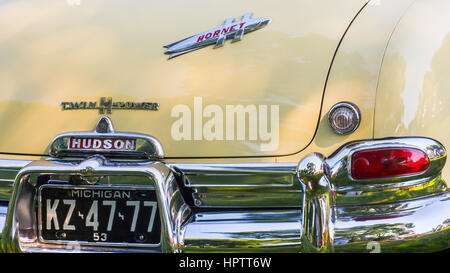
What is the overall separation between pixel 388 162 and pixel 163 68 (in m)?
0.99

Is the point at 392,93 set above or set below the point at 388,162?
above

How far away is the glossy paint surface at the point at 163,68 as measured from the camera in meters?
2.03

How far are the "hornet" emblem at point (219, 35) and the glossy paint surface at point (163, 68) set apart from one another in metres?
0.03

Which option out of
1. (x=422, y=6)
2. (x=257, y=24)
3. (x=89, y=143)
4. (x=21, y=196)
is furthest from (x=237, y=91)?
(x=21, y=196)

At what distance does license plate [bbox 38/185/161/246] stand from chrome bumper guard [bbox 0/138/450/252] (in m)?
0.05

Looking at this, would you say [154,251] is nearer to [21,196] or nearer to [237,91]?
[21,196]

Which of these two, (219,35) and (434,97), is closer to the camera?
(434,97)

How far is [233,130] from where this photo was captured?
80.2 inches

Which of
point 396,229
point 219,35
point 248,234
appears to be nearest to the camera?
point 396,229

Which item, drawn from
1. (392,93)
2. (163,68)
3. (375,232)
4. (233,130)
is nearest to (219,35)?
(163,68)

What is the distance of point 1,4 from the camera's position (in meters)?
2.43

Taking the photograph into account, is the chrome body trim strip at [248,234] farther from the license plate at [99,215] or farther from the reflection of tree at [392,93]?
the reflection of tree at [392,93]

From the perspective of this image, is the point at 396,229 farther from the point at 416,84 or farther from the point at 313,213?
the point at 416,84

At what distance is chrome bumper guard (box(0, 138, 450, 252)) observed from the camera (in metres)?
1.85
